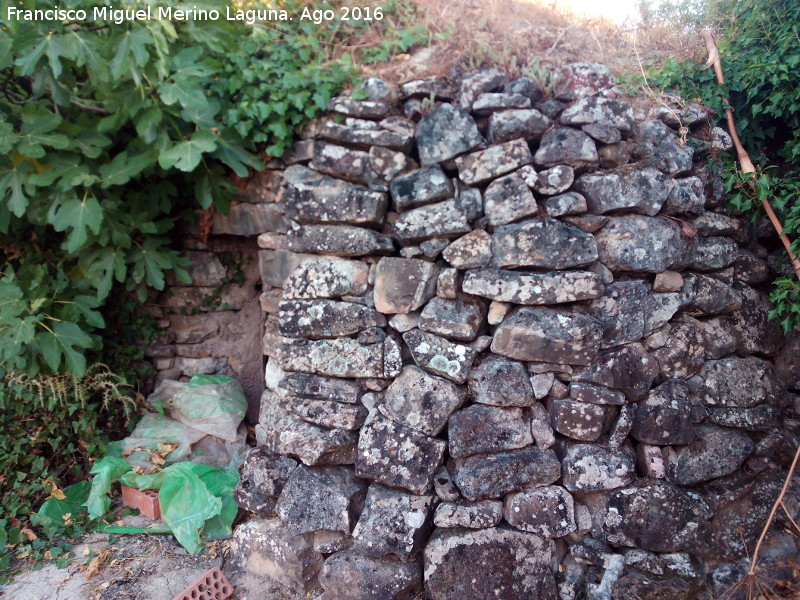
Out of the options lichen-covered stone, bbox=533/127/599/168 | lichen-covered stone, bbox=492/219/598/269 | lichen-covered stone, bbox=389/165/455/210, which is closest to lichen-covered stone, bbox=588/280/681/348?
lichen-covered stone, bbox=492/219/598/269

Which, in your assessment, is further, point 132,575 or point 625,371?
point 132,575

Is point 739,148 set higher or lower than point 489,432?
higher

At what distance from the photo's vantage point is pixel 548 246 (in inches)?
90.7

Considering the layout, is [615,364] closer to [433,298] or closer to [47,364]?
[433,298]

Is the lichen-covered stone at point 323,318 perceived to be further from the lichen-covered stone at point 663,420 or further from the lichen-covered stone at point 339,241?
the lichen-covered stone at point 663,420

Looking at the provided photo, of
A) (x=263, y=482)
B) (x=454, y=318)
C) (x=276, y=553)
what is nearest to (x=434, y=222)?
(x=454, y=318)

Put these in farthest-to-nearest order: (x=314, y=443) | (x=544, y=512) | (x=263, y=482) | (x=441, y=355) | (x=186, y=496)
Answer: (x=186, y=496) < (x=263, y=482) < (x=314, y=443) < (x=441, y=355) < (x=544, y=512)

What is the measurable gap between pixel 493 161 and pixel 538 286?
0.58 metres

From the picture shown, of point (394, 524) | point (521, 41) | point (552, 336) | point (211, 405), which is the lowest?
point (394, 524)

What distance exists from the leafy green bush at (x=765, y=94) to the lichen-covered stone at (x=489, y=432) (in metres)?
1.30

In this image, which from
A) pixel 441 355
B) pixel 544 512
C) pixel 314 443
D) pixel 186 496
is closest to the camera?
pixel 544 512

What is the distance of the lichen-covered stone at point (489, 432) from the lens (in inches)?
92.4

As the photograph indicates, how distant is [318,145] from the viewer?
2.63 meters

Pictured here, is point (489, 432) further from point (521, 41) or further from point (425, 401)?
point (521, 41)
